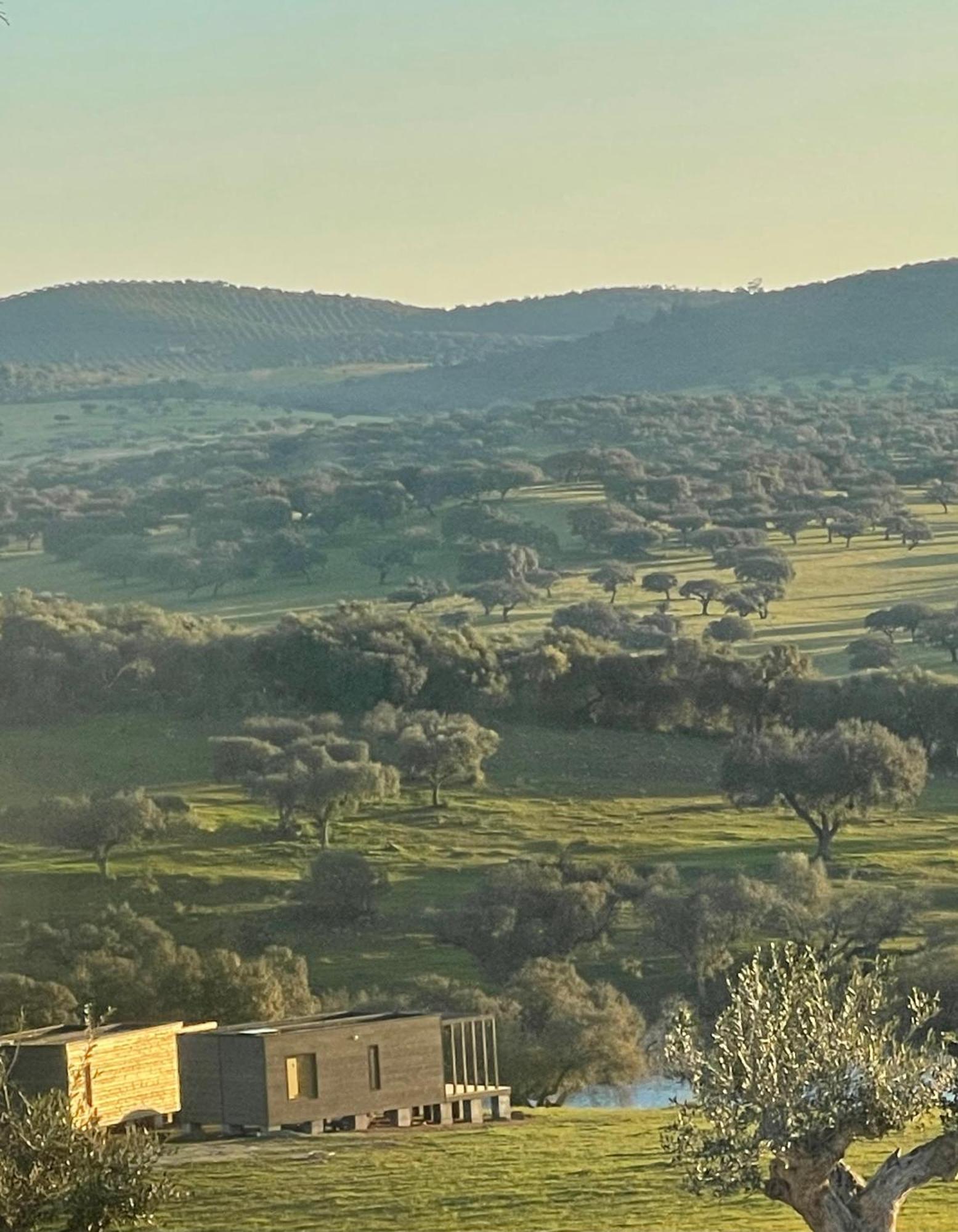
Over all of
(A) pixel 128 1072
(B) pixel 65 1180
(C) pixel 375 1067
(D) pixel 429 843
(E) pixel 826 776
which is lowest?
(D) pixel 429 843

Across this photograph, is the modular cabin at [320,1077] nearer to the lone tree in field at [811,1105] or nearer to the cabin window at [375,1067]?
the cabin window at [375,1067]

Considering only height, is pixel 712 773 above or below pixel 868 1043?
→ below

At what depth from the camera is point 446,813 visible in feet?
237

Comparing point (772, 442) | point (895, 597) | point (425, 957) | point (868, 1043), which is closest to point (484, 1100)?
point (868, 1043)

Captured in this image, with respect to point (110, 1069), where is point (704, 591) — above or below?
below

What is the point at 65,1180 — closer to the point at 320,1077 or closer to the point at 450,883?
the point at 320,1077

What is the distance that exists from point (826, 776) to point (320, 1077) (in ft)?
115

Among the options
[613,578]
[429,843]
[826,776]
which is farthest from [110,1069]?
[613,578]

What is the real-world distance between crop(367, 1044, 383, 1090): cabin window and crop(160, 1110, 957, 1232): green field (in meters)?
0.77

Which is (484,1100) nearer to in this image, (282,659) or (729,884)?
(729,884)

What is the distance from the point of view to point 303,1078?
3744cm

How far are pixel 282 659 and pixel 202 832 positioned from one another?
71.0 ft

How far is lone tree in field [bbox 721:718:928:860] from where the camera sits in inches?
2785

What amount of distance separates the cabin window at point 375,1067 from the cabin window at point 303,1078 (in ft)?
2.66
